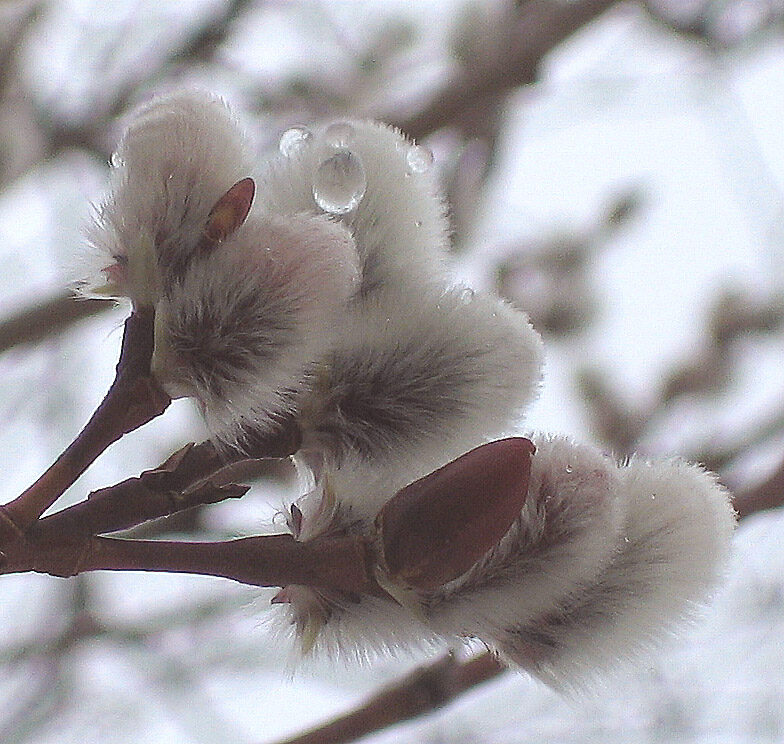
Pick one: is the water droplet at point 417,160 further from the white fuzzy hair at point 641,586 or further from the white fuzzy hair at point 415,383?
the white fuzzy hair at point 641,586

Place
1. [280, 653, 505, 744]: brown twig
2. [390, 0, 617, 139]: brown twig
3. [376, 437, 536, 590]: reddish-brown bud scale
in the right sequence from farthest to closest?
1. [390, 0, 617, 139]: brown twig
2. [280, 653, 505, 744]: brown twig
3. [376, 437, 536, 590]: reddish-brown bud scale

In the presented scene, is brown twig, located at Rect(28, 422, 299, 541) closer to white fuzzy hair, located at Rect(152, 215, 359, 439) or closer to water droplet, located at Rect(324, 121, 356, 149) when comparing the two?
white fuzzy hair, located at Rect(152, 215, 359, 439)

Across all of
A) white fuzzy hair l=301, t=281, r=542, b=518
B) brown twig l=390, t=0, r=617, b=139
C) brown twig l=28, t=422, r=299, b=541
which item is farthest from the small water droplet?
brown twig l=390, t=0, r=617, b=139

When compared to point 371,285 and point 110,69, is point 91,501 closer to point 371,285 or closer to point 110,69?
point 371,285

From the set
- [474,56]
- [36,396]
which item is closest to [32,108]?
[36,396]

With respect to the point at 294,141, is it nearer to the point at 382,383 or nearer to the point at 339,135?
the point at 339,135

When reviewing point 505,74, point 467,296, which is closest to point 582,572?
point 467,296
